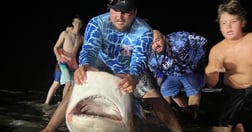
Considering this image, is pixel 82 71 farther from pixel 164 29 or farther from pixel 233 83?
pixel 164 29

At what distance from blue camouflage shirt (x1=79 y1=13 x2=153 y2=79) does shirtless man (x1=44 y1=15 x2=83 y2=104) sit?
7.93ft

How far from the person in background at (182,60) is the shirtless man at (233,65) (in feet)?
3.84

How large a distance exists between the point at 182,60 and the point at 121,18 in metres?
1.95

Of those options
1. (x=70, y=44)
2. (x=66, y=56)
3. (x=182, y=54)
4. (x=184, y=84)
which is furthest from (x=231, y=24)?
(x=70, y=44)

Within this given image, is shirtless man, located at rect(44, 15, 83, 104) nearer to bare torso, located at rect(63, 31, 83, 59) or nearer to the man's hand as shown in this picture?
bare torso, located at rect(63, 31, 83, 59)

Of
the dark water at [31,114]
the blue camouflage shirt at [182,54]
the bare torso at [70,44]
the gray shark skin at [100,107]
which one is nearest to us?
the gray shark skin at [100,107]

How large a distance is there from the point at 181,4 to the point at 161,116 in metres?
13.7

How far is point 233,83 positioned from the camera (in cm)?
296

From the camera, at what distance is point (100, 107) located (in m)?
1.84

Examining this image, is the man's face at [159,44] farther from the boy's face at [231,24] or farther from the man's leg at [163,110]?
the boy's face at [231,24]

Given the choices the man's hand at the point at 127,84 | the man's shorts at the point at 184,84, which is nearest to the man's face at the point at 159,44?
the man's shorts at the point at 184,84

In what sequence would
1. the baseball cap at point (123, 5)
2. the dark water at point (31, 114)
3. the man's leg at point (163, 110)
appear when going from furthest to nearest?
the dark water at point (31, 114), the man's leg at point (163, 110), the baseball cap at point (123, 5)

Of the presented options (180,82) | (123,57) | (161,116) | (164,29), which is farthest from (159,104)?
(164,29)

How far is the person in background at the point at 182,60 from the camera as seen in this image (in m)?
4.18
